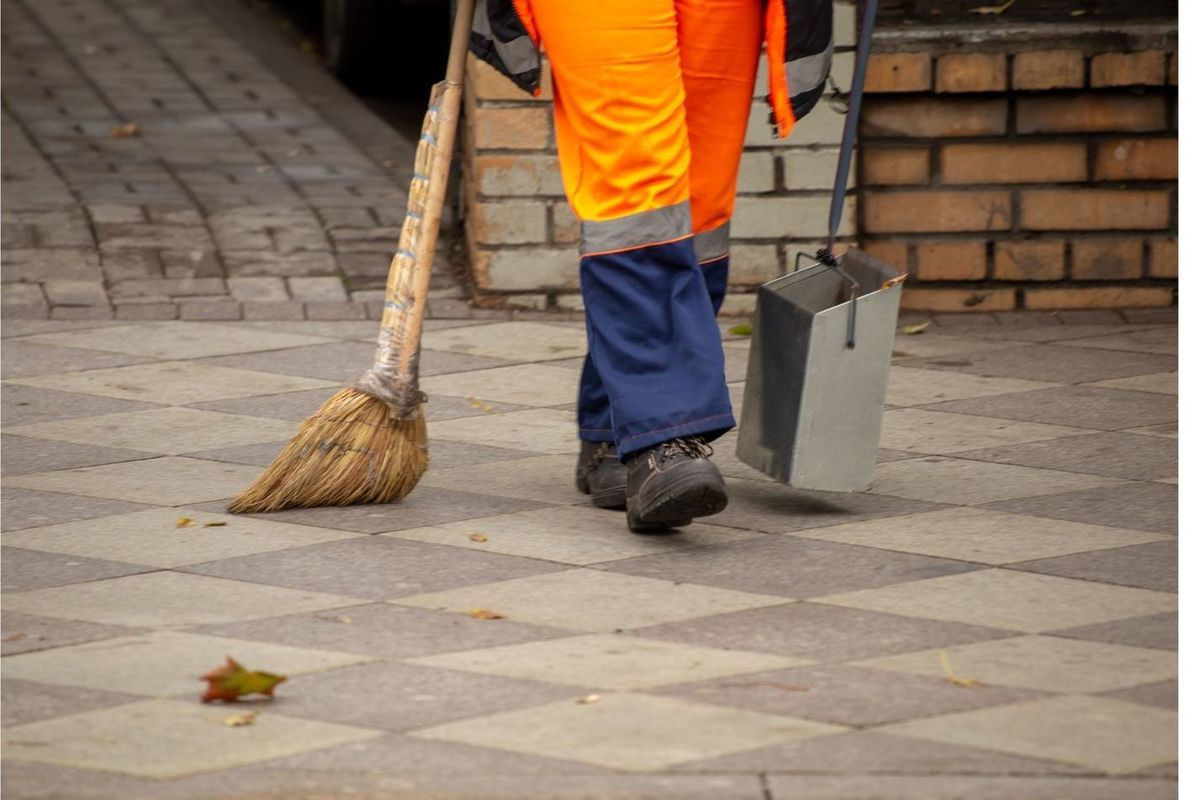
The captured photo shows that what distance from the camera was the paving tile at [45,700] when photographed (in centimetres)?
301

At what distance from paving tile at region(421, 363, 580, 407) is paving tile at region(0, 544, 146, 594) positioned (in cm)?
157

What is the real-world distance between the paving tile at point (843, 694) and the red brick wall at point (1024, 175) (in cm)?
317

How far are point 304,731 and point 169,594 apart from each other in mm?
780

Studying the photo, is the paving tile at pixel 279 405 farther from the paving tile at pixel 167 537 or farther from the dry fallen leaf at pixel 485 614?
the dry fallen leaf at pixel 485 614

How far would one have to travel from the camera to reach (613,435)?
4.04 m

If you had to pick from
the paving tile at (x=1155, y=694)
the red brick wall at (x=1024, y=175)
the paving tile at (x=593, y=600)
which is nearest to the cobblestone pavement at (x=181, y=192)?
the red brick wall at (x=1024, y=175)

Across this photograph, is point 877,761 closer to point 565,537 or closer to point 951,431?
point 565,537

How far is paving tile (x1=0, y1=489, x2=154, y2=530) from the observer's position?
13.5 ft

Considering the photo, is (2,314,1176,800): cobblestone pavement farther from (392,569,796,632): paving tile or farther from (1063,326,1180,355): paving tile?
(1063,326,1180,355): paving tile

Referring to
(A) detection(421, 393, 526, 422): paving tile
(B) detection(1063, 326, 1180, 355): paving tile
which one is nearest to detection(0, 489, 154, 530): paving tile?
(A) detection(421, 393, 526, 422): paving tile

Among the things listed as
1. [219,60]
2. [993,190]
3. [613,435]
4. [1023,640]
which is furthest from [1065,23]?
[219,60]

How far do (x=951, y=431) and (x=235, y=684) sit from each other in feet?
7.81

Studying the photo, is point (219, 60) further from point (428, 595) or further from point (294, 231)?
point (428, 595)

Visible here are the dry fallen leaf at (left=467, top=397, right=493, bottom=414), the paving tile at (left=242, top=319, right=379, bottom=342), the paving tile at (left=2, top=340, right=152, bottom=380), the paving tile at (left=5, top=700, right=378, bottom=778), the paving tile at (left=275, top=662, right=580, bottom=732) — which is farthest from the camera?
the paving tile at (left=242, top=319, right=379, bottom=342)
